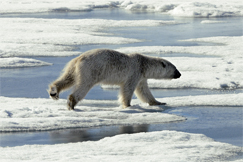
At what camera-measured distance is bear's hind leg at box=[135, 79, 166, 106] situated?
7492 millimetres

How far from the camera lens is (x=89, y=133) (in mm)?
5668

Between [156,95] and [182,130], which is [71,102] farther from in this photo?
[156,95]

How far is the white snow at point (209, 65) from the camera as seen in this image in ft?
29.3

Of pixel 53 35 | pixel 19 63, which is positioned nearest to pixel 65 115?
pixel 19 63

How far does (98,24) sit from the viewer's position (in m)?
21.1

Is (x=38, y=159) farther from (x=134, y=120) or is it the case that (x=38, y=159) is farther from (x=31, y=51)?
(x=31, y=51)

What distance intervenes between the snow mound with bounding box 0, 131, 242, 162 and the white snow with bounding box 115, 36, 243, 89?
12.0ft

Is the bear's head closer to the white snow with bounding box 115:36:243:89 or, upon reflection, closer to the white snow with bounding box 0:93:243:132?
the white snow with bounding box 0:93:243:132

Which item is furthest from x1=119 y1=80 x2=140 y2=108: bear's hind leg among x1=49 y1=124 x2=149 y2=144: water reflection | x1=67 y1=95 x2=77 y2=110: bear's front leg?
x1=49 y1=124 x2=149 y2=144: water reflection

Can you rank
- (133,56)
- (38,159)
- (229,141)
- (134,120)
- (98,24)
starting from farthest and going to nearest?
(98,24)
(133,56)
(134,120)
(229,141)
(38,159)

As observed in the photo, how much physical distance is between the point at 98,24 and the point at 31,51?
8.15 meters

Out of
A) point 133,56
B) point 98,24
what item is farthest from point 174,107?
point 98,24

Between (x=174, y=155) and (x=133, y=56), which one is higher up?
(x=133, y=56)

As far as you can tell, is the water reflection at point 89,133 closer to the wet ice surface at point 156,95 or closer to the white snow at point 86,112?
the wet ice surface at point 156,95
